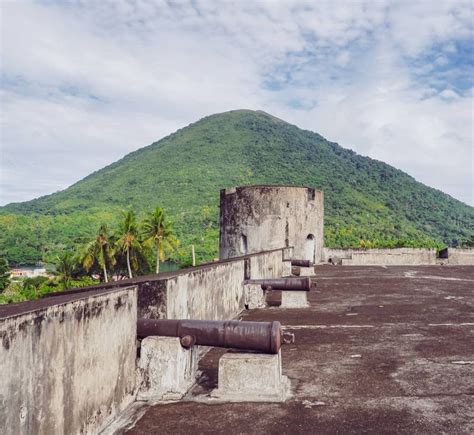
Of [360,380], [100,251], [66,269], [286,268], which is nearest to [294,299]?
[360,380]

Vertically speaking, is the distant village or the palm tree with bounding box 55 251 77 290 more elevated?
the palm tree with bounding box 55 251 77 290

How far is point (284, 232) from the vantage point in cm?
1627

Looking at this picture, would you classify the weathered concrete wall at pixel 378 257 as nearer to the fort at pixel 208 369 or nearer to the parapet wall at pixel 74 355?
the fort at pixel 208 369

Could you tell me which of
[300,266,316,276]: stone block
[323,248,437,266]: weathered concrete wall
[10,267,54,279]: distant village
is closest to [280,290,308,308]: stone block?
[300,266,316,276]: stone block

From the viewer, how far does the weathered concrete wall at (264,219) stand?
16.0 meters

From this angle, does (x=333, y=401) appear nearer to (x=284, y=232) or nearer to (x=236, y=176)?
(x=284, y=232)

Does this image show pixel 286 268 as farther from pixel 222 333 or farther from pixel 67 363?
pixel 67 363

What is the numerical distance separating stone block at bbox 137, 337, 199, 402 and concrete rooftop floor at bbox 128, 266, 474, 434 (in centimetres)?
18

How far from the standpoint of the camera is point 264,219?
52.6ft

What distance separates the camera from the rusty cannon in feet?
12.6

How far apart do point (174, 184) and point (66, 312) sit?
3501 inches

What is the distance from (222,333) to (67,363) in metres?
1.40

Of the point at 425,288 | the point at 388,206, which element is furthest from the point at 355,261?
the point at 388,206

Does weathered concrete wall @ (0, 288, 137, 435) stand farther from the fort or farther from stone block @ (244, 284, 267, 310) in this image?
stone block @ (244, 284, 267, 310)
